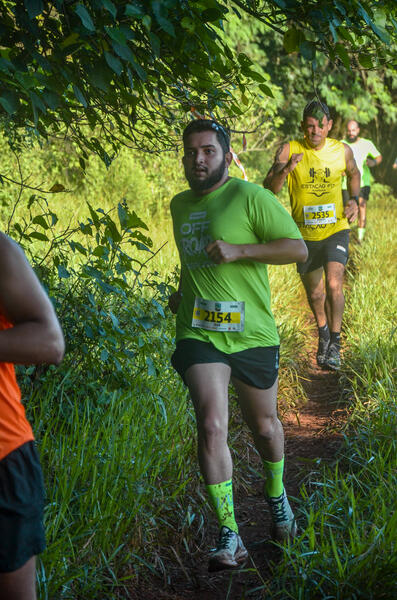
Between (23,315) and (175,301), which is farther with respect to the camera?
(175,301)

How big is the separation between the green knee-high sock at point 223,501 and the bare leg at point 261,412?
1.13ft

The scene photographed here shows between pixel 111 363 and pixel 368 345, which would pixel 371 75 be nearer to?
pixel 368 345

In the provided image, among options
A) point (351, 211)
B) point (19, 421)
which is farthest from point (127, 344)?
point (351, 211)

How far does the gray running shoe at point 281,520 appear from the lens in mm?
3776

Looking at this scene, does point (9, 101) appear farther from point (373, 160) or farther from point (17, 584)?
point (373, 160)

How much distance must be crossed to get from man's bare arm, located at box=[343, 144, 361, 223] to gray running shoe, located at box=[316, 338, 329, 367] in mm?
1150

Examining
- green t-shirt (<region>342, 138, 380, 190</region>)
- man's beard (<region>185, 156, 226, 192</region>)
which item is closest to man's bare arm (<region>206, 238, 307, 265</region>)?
man's beard (<region>185, 156, 226, 192</region>)

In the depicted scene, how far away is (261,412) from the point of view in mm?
3734

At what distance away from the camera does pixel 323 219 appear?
704 cm

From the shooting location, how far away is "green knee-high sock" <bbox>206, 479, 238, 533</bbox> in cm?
351

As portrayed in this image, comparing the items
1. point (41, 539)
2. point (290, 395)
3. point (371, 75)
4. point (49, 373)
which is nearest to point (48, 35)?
point (49, 373)

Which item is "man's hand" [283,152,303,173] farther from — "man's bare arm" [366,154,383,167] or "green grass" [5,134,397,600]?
"man's bare arm" [366,154,383,167]

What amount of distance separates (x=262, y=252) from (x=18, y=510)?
78.5 inches

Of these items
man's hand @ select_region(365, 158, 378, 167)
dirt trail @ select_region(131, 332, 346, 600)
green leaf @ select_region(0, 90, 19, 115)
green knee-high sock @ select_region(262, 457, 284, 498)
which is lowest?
dirt trail @ select_region(131, 332, 346, 600)
